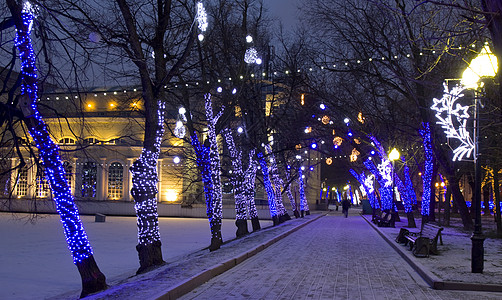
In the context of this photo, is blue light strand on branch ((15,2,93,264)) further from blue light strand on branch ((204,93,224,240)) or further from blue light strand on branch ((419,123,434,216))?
blue light strand on branch ((419,123,434,216))

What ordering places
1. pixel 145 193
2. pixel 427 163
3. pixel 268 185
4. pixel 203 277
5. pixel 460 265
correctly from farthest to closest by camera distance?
pixel 268 185, pixel 427 163, pixel 145 193, pixel 460 265, pixel 203 277

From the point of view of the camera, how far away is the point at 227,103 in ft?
74.6

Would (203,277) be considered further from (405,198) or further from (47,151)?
(405,198)

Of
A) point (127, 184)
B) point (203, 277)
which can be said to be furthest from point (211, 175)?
point (127, 184)

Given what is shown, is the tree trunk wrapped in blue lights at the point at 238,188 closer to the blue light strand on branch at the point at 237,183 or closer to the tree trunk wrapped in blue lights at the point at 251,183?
the blue light strand on branch at the point at 237,183

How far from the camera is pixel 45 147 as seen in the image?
10.8 metres

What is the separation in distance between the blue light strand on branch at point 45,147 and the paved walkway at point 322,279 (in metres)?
3.08

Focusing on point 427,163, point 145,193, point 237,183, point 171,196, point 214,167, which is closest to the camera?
point 145,193

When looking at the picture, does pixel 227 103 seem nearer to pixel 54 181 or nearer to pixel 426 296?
pixel 54 181

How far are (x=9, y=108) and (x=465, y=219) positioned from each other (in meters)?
23.7

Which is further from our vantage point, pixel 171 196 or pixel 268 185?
pixel 171 196

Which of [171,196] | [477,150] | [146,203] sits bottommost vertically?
[171,196]

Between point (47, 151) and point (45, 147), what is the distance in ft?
0.31

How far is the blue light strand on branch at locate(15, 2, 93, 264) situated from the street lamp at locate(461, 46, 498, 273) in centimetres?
836
